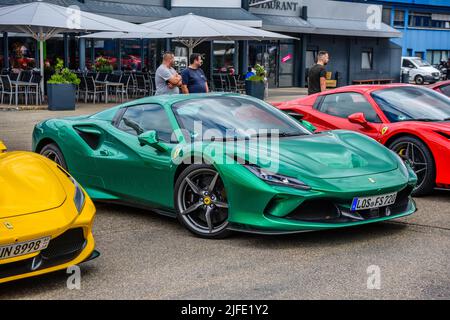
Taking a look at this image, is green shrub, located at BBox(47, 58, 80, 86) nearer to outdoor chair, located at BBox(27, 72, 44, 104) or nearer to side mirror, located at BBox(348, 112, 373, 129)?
outdoor chair, located at BBox(27, 72, 44, 104)

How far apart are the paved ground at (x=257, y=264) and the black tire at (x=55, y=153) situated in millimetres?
1016

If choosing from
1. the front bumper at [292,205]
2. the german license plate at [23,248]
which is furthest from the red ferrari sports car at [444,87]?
the german license plate at [23,248]

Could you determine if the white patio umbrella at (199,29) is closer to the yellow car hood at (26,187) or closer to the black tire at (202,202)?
the black tire at (202,202)

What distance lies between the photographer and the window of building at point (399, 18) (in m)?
52.7

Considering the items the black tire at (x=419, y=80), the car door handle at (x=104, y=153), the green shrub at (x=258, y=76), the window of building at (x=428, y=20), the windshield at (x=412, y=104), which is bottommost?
the black tire at (x=419, y=80)

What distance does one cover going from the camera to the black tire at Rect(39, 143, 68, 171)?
23.8 feet

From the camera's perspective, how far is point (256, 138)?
614 centimetres

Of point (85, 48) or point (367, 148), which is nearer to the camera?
point (367, 148)

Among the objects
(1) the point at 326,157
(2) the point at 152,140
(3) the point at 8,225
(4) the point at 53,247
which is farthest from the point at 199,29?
(3) the point at 8,225

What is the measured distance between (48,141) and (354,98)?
3.85 meters

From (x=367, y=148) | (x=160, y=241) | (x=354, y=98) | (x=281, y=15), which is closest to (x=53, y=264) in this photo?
(x=160, y=241)

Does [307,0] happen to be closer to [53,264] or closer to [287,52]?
[287,52]

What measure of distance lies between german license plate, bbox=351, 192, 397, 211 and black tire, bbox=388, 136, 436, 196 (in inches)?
76.7
